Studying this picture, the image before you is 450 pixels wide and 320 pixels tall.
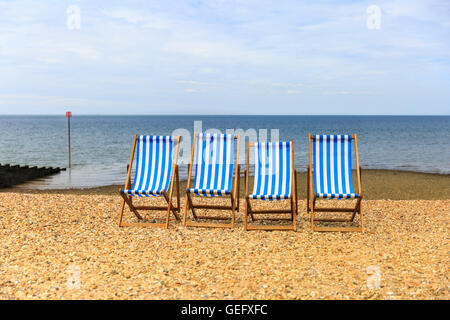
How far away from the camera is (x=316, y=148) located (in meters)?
5.15

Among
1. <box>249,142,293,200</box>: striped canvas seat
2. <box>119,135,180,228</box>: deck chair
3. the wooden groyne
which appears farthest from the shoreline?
<box>249,142,293,200</box>: striped canvas seat

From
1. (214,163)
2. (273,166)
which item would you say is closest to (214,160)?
(214,163)

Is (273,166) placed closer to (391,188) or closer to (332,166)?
(332,166)

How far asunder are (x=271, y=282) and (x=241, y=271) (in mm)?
338

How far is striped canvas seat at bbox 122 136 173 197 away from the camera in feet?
16.7

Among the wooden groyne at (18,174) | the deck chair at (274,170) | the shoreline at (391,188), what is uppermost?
the deck chair at (274,170)

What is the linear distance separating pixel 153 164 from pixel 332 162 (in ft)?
7.29

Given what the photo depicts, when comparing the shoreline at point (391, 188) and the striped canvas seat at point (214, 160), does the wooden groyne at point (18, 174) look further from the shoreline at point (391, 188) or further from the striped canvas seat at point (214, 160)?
the striped canvas seat at point (214, 160)

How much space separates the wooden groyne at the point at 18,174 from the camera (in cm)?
1235

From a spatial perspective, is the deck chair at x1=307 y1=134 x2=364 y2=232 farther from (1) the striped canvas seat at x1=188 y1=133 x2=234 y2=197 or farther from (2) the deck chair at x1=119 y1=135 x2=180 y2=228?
(2) the deck chair at x1=119 y1=135 x2=180 y2=228

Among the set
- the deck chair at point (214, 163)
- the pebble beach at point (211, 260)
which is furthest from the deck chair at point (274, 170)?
the pebble beach at point (211, 260)

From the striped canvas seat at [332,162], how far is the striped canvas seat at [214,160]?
1.04 metres

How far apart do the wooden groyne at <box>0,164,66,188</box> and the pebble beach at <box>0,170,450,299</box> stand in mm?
7585
